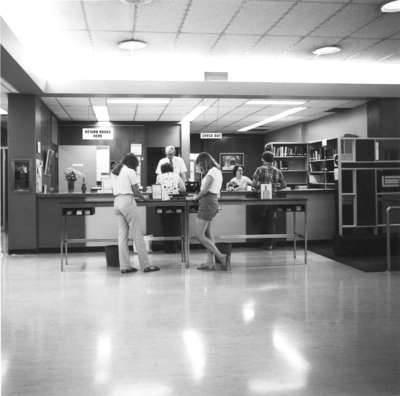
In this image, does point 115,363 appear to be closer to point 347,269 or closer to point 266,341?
point 266,341

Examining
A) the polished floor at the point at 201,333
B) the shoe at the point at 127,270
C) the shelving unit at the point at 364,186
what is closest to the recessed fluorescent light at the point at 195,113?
the shelving unit at the point at 364,186

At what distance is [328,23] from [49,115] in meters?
7.00

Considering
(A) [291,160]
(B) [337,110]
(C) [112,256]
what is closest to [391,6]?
(C) [112,256]

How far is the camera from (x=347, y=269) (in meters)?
7.33

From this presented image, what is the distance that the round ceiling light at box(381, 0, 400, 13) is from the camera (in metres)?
5.88

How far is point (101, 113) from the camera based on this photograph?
12.7 meters

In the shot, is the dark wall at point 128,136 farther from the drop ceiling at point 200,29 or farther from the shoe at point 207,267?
the shoe at point 207,267

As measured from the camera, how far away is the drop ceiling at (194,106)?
35.7ft

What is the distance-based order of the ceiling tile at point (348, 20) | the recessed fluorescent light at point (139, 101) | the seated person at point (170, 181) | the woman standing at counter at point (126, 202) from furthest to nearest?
the recessed fluorescent light at point (139, 101) → the seated person at point (170, 181) → the woman standing at counter at point (126, 202) → the ceiling tile at point (348, 20)

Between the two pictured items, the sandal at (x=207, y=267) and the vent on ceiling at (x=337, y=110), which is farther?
the vent on ceiling at (x=337, y=110)

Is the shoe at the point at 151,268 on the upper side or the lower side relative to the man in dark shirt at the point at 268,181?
lower

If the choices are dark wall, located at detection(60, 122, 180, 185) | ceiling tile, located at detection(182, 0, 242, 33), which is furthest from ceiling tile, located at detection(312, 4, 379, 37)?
dark wall, located at detection(60, 122, 180, 185)

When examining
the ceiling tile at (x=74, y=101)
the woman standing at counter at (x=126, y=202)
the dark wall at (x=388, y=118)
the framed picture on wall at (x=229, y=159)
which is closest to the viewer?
the woman standing at counter at (x=126, y=202)

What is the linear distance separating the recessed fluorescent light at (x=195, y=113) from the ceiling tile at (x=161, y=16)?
197 inches
